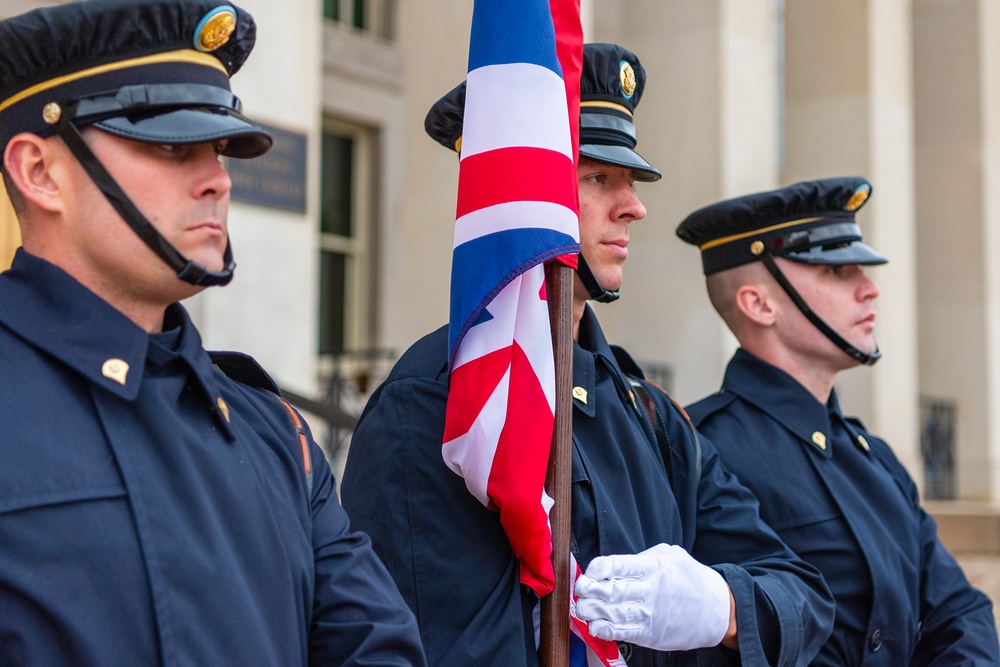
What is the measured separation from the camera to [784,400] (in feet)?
12.7

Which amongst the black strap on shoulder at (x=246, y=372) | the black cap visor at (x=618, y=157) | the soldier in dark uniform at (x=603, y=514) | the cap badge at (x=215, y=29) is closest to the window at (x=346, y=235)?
the soldier in dark uniform at (x=603, y=514)

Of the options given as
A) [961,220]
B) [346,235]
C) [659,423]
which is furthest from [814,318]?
[961,220]

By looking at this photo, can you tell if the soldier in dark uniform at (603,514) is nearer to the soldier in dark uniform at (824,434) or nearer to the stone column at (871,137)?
the soldier in dark uniform at (824,434)

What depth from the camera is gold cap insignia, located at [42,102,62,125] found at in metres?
2.07

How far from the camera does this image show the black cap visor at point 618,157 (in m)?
3.04

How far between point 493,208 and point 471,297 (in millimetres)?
212

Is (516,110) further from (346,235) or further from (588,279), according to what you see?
(346,235)

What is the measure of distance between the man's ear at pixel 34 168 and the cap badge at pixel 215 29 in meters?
0.33

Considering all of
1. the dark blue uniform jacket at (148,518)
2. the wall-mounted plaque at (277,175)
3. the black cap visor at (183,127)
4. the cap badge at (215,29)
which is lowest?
the dark blue uniform jacket at (148,518)

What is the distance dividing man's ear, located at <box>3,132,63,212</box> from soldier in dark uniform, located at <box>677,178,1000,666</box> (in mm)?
2223

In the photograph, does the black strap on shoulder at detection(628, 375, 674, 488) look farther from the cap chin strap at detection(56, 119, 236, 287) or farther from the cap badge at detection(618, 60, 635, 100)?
the cap chin strap at detection(56, 119, 236, 287)

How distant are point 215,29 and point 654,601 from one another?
1.46 m

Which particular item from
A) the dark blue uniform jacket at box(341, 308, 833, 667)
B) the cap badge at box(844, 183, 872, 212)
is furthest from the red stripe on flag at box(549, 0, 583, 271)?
the cap badge at box(844, 183, 872, 212)

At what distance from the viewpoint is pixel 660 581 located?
2.66 meters
